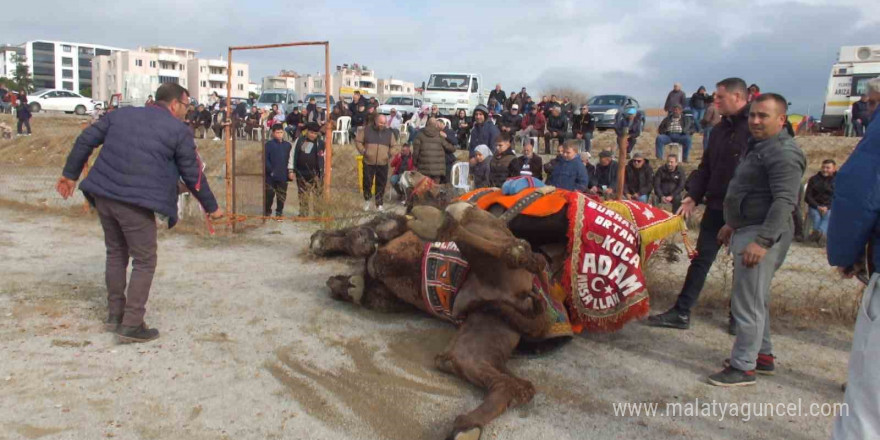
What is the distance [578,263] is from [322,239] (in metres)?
3.50

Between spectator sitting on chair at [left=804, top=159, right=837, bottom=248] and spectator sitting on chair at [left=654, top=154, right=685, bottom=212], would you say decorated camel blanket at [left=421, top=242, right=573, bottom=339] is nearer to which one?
spectator sitting on chair at [left=654, top=154, right=685, bottom=212]

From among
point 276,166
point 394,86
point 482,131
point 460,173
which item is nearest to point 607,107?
point 482,131

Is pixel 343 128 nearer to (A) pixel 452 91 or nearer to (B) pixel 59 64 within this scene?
(A) pixel 452 91

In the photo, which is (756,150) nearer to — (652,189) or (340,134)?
(652,189)

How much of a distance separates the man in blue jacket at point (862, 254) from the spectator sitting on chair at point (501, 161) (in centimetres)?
685

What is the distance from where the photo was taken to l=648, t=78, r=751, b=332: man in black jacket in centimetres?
479

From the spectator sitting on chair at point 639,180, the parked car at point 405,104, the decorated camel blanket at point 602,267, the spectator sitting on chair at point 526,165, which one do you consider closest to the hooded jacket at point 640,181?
the spectator sitting on chair at point 639,180

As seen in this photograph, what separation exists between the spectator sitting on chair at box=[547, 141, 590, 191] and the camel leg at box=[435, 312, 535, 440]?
421 cm

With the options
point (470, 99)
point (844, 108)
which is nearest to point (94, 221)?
point (470, 99)

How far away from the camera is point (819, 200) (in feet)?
32.1

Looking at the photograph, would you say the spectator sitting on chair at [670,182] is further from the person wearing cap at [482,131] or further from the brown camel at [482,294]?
the brown camel at [482,294]

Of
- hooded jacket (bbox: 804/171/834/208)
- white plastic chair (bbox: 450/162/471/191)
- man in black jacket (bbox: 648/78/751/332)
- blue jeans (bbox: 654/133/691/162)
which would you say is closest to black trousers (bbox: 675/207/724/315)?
man in black jacket (bbox: 648/78/751/332)

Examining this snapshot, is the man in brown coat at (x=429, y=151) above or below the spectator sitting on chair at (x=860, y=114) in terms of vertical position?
below

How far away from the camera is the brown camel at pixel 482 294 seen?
12.0ft
